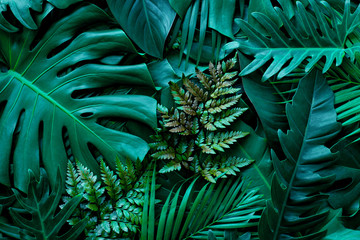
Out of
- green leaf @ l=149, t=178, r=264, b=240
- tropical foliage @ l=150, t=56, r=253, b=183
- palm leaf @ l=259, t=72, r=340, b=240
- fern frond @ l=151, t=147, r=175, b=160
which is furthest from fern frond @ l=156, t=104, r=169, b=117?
palm leaf @ l=259, t=72, r=340, b=240

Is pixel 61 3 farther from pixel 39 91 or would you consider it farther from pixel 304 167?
pixel 304 167

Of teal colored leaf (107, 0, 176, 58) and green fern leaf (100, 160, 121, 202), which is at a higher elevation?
teal colored leaf (107, 0, 176, 58)

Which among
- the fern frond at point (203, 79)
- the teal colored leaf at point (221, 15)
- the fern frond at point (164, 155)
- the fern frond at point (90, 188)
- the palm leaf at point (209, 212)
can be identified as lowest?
the palm leaf at point (209, 212)

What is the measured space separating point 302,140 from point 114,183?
519mm

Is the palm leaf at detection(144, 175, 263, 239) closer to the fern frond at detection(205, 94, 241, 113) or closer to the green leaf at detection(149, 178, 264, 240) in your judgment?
the green leaf at detection(149, 178, 264, 240)

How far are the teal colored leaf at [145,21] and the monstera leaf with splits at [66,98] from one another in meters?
0.04

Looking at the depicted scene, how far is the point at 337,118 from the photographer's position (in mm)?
871

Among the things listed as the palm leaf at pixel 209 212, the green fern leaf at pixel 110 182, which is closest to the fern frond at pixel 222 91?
the palm leaf at pixel 209 212

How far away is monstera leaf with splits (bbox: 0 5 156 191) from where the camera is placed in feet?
3.04

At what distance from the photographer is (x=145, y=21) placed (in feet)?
3.09

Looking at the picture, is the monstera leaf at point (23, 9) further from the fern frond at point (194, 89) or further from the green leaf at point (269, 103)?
the green leaf at point (269, 103)

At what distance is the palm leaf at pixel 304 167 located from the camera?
33.1 inches

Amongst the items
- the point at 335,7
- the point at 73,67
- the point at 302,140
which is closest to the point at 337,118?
the point at 302,140

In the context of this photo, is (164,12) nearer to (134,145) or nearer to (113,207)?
(134,145)
